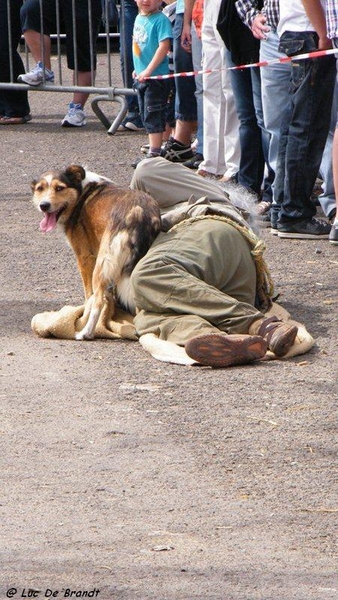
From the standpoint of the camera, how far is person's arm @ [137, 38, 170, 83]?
10.5m

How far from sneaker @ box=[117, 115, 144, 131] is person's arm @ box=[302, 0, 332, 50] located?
5.30 meters

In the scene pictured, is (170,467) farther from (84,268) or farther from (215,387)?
(84,268)

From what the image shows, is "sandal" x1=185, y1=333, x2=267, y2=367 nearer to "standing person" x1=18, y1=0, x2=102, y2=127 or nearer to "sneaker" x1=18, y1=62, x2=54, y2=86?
"standing person" x1=18, y1=0, x2=102, y2=127

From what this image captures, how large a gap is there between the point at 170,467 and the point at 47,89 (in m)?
9.00

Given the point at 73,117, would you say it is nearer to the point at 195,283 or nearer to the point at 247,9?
the point at 247,9

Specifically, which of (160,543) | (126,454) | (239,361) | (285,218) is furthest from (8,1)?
(160,543)

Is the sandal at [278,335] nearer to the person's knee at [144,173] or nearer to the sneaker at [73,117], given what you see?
the person's knee at [144,173]

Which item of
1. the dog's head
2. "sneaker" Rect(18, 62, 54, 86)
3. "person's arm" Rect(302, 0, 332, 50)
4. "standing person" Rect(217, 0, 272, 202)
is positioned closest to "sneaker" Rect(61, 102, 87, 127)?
"sneaker" Rect(18, 62, 54, 86)

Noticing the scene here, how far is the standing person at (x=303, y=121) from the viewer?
783 centimetres

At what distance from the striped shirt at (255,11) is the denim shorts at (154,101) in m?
2.00

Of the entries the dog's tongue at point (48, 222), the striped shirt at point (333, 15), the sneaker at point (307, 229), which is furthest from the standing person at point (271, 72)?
the dog's tongue at point (48, 222)

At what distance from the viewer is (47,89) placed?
1303 cm

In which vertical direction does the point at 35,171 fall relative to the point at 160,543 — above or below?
below

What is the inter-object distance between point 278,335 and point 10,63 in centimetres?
797
